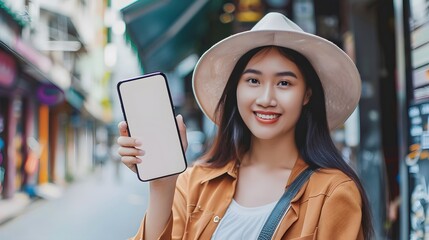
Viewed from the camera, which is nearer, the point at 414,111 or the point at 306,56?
the point at 306,56

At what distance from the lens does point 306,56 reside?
1.62 metres

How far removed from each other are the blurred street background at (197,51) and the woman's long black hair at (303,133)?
14.8 inches

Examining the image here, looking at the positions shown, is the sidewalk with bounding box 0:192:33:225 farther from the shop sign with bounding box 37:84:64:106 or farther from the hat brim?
the hat brim

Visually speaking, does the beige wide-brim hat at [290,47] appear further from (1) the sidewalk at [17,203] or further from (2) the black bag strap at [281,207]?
(1) the sidewalk at [17,203]

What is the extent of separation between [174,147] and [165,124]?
0.07 meters

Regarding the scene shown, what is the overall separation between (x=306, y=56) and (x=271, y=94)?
0.66 feet

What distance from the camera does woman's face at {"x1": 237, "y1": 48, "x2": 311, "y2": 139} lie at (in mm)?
1515

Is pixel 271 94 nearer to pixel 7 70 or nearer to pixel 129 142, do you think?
pixel 129 142

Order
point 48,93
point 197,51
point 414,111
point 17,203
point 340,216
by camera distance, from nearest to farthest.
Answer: point 340,216
point 414,111
point 17,203
point 48,93
point 197,51

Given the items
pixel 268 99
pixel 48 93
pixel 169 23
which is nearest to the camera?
pixel 268 99

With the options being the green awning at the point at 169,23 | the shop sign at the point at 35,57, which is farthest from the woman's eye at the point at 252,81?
the shop sign at the point at 35,57

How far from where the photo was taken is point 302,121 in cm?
168

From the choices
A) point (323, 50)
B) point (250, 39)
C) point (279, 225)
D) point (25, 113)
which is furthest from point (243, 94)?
point (25, 113)

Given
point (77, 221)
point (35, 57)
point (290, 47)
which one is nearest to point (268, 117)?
point (290, 47)
